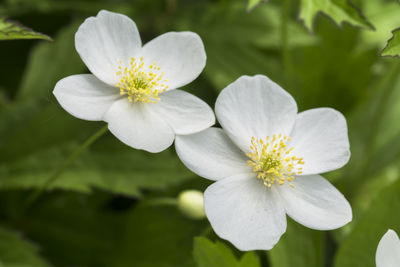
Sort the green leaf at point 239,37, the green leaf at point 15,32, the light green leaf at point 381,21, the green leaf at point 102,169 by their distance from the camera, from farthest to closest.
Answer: the light green leaf at point 381,21
the green leaf at point 239,37
the green leaf at point 102,169
the green leaf at point 15,32

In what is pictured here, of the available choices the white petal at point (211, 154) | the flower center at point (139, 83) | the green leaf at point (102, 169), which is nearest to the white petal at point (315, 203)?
A: the white petal at point (211, 154)

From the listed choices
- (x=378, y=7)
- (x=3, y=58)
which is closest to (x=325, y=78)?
(x=378, y=7)

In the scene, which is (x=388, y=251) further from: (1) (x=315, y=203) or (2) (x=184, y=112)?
(2) (x=184, y=112)

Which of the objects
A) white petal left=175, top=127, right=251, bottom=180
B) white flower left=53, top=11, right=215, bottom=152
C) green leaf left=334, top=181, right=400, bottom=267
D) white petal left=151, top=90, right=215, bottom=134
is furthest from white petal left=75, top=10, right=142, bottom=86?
green leaf left=334, top=181, right=400, bottom=267

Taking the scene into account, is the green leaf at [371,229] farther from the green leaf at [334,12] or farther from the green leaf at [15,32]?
the green leaf at [15,32]

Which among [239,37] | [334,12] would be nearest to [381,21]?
[239,37]

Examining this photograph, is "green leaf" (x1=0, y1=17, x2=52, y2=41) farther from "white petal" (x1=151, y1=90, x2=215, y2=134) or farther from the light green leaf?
the light green leaf

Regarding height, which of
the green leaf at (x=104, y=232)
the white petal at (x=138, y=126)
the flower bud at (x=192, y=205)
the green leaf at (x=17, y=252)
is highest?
the white petal at (x=138, y=126)
